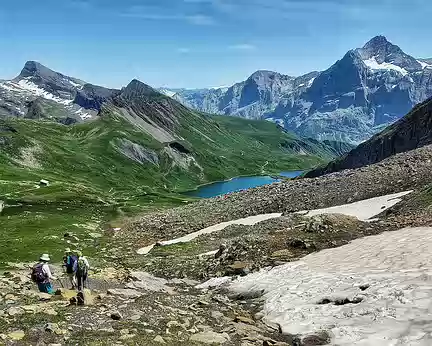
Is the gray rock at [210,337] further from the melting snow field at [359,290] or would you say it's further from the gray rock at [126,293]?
the gray rock at [126,293]

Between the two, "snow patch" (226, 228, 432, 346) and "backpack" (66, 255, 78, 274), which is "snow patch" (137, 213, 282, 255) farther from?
"backpack" (66, 255, 78, 274)

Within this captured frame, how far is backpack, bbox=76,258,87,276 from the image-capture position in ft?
110

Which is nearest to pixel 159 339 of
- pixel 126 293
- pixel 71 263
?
pixel 126 293

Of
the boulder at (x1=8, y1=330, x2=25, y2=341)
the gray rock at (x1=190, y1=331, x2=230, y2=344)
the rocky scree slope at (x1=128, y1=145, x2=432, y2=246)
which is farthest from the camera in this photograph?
the rocky scree slope at (x1=128, y1=145, x2=432, y2=246)

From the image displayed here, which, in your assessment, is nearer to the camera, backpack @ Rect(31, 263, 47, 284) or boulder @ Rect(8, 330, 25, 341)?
boulder @ Rect(8, 330, 25, 341)

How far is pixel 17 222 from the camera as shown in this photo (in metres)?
106

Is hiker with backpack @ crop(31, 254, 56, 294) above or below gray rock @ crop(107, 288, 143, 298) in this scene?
above

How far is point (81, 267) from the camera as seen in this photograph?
33.8 m

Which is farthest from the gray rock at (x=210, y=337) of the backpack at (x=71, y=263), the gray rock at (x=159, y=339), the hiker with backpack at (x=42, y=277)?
the backpack at (x=71, y=263)

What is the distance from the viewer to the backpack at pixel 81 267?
110ft

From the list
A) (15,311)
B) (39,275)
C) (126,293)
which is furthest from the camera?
(39,275)

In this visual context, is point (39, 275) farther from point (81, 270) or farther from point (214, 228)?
point (214, 228)

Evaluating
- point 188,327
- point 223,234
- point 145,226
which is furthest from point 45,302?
point 145,226

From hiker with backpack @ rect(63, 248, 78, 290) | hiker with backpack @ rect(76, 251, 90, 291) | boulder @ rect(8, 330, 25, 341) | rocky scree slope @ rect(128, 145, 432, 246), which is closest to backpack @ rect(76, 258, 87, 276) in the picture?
hiker with backpack @ rect(76, 251, 90, 291)
